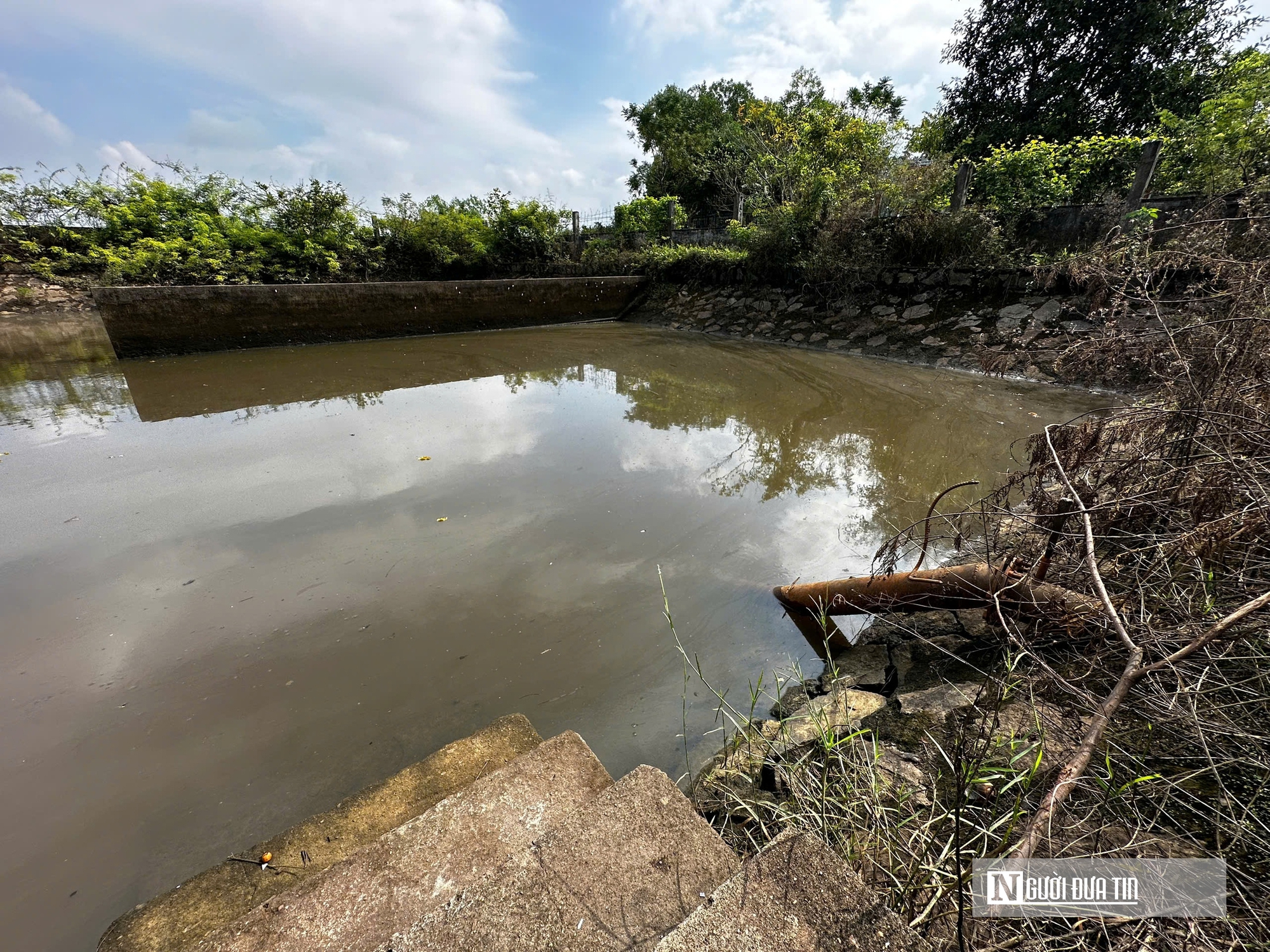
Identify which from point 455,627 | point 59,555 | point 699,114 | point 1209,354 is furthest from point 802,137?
point 699,114

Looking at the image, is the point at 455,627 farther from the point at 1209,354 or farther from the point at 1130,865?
the point at 1209,354

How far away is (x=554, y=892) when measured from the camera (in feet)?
3.57

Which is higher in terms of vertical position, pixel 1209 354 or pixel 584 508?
pixel 1209 354

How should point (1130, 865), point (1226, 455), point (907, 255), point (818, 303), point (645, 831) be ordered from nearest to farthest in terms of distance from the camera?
point (1130, 865), point (645, 831), point (1226, 455), point (907, 255), point (818, 303)

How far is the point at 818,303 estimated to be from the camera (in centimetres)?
959

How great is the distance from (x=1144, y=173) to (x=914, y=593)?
338 inches

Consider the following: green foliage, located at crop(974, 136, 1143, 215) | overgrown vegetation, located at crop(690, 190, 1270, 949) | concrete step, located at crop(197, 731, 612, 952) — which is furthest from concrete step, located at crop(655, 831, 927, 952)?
green foliage, located at crop(974, 136, 1143, 215)

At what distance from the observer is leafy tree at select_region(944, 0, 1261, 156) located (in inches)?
481

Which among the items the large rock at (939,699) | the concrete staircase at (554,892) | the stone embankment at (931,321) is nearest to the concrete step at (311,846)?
the concrete staircase at (554,892)

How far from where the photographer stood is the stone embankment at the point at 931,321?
22.9 feet

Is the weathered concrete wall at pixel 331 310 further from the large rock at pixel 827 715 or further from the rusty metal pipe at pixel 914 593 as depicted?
the large rock at pixel 827 715

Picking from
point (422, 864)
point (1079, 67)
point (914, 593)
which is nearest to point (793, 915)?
point (422, 864)

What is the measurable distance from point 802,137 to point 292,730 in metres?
12.0

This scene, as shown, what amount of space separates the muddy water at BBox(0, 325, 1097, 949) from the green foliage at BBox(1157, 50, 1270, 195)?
12.3ft
